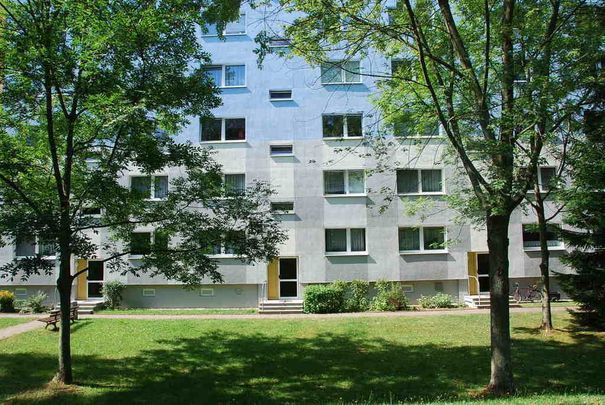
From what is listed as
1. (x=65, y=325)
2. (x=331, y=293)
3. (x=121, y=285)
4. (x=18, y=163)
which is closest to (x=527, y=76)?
(x=18, y=163)

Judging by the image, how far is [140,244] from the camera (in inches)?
420

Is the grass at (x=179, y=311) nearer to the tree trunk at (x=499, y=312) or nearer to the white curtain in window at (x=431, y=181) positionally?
the white curtain in window at (x=431, y=181)

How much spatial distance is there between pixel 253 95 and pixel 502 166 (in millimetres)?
16521

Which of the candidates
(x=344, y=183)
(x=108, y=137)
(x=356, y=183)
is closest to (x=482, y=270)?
(x=356, y=183)

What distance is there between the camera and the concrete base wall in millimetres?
22859

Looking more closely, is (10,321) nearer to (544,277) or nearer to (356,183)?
(356,183)

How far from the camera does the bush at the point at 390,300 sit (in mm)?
20875

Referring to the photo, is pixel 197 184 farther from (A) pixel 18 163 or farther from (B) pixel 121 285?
(B) pixel 121 285

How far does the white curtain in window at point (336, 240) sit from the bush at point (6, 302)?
1396cm

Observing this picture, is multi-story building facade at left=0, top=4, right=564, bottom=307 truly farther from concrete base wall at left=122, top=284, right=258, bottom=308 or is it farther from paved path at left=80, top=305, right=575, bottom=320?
paved path at left=80, top=305, right=575, bottom=320

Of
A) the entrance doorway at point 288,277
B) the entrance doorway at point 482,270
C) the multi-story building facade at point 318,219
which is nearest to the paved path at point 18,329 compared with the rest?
the multi-story building facade at point 318,219

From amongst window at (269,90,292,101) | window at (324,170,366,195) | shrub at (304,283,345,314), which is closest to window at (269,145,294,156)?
window at (324,170,366,195)

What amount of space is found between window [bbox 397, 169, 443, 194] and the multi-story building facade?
47 millimetres

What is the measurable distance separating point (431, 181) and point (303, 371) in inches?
559
